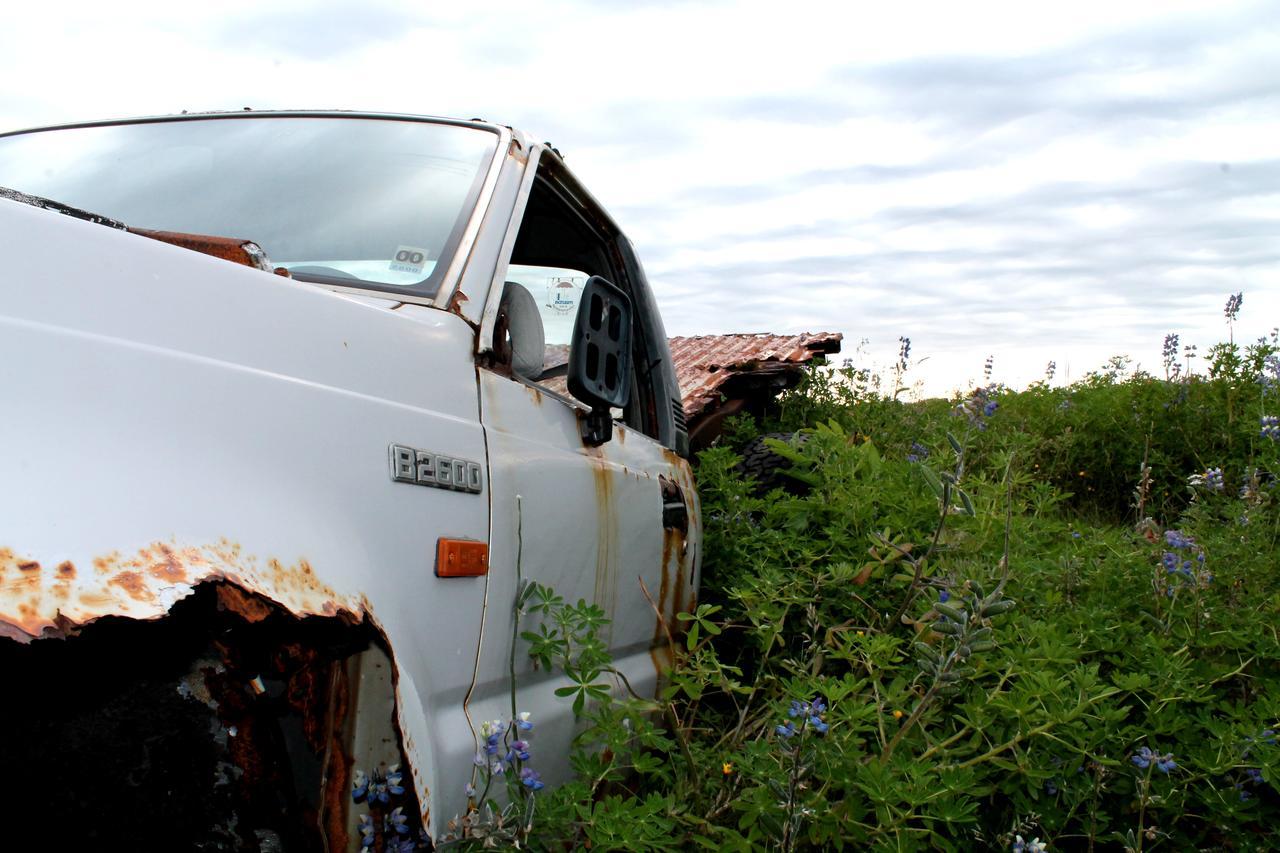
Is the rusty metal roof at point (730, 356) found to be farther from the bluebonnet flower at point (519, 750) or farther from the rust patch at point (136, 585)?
the rust patch at point (136, 585)

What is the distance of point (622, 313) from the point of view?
2.50m

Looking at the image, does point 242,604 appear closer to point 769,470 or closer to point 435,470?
point 435,470

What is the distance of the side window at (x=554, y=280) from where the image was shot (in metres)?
2.43

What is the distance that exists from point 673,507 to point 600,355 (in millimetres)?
894

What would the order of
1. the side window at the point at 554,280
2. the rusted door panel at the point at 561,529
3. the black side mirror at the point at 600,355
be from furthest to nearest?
the side window at the point at 554,280
the black side mirror at the point at 600,355
the rusted door panel at the point at 561,529

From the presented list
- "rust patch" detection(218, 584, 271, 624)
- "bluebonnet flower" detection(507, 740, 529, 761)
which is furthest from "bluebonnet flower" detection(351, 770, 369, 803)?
"rust patch" detection(218, 584, 271, 624)

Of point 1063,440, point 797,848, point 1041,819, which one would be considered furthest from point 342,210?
point 1063,440

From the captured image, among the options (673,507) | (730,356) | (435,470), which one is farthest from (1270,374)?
(435,470)

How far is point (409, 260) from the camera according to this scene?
86.5 inches

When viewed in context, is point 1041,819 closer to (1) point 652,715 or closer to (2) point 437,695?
(1) point 652,715

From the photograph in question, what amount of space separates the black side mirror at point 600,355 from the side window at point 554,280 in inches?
4.7

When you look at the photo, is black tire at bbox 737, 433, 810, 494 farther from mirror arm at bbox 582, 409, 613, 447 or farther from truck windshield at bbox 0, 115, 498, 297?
truck windshield at bbox 0, 115, 498, 297

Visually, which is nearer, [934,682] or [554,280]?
[934,682]

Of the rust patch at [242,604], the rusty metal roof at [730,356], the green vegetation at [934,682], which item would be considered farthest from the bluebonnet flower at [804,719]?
the rusty metal roof at [730,356]
